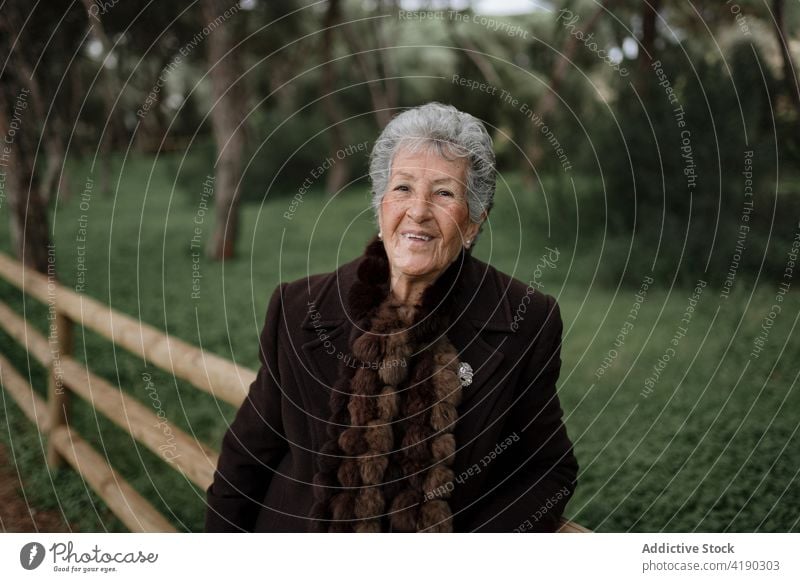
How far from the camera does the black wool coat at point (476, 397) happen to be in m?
1.47

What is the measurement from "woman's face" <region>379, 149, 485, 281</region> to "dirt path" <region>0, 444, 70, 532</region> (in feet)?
6.27

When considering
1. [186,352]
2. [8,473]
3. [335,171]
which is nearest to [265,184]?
[335,171]

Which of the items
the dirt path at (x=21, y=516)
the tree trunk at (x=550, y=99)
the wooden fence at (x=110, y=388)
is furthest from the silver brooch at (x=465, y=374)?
the tree trunk at (x=550, y=99)

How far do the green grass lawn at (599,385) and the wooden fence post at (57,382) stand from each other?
0.07 meters

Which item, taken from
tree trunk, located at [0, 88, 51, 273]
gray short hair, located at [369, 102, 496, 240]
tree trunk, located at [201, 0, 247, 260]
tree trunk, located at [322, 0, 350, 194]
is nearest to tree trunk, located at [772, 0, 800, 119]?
gray short hair, located at [369, 102, 496, 240]

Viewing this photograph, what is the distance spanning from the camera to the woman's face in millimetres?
1424

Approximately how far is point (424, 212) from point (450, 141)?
163 mm

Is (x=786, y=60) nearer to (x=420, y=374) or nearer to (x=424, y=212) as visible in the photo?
(x=424, y=212)

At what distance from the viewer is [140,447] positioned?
3.08m

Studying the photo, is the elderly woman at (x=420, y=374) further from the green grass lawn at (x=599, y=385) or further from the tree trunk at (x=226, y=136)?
the tree trunk at (x=226, y=136)

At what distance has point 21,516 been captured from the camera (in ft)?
8.21

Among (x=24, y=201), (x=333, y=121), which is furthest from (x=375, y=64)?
(x=24, y=201)
